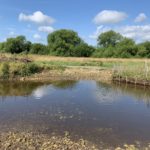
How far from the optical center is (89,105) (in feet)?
52.3

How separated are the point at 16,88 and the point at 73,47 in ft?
143

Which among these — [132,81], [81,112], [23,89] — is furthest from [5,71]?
[81,112]

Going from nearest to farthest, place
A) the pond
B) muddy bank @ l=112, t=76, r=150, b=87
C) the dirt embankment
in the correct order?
1. the pond
2. muddy bank @ l=112, t=76, r=150, b=87
3. the dirt embankment

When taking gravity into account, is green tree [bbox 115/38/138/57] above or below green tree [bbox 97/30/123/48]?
below

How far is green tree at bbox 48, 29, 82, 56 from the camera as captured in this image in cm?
6334

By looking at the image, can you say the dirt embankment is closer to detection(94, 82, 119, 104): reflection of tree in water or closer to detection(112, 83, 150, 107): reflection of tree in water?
detection(112, 83, 150, 107): reflection of tree in water

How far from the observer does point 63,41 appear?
65.8 m

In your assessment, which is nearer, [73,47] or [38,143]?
[38,143]

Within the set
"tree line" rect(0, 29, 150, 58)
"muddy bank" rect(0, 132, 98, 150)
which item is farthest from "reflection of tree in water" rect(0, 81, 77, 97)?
"tree line" rect(0, 29, 150, 58)

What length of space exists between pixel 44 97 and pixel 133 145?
9.80 metres

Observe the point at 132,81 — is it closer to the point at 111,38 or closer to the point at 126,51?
the point at 126,51

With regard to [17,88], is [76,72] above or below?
above

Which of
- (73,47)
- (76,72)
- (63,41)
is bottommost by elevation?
(76,72)

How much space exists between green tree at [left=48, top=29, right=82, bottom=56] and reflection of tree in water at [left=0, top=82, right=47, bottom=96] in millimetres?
38592
